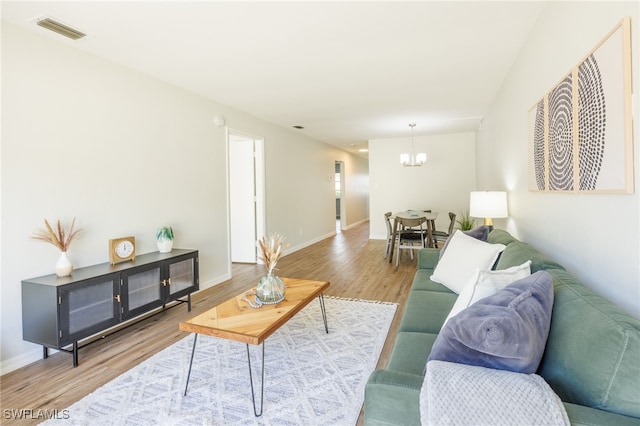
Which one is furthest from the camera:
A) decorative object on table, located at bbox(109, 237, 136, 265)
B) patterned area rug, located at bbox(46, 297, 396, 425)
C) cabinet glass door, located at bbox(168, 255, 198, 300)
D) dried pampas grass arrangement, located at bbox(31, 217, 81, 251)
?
cabinet glass door, located at bbox(168, 255, 198, 300)

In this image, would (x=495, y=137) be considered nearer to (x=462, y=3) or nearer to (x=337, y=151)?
(x=462, y=3)

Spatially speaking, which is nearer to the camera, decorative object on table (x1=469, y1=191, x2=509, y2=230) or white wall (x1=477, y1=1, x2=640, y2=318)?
white wall (x1=477, y1=1, x2=640, y2=318)

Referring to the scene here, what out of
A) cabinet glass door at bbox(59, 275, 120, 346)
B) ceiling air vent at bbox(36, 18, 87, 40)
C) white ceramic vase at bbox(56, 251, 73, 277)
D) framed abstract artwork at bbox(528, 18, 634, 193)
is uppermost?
ceiling air vent at bbox(36, 18, 87, 40)

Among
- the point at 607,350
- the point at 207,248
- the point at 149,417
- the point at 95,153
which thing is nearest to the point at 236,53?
the point at 95,153

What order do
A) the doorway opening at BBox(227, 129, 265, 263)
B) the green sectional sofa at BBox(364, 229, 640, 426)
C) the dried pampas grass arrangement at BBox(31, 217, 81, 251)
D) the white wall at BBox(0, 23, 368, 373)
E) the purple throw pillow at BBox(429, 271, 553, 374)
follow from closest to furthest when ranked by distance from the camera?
the green sectional sofa at BBox(364, 229, 640, 426) → the purple throw pillow at BBox(429, 271, 553, 374) → the white wall at BBox(0, 23, 368, 373) → the dried pampas grass arrangement at BBox(31, 217, 81, 251) → the doorway opening at BBox(227, 129, 265, 263)

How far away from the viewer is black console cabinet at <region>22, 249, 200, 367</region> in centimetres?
221

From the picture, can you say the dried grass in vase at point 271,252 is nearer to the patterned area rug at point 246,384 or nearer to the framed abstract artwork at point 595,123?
the patterned area rug at point 246,384

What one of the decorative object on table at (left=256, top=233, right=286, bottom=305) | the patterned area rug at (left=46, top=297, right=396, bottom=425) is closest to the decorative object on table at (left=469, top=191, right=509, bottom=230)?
the patterned area rug at (left=46, top=297, right=396, bottom=425)

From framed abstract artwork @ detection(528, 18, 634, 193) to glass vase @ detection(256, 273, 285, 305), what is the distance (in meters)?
1.84

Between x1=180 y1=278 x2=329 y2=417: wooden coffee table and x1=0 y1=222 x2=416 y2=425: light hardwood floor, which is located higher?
x1=180 y1=278 x2=329 y2=417: wooden coffee table

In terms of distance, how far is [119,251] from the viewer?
9.41 feet

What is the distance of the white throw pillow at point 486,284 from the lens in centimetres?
138

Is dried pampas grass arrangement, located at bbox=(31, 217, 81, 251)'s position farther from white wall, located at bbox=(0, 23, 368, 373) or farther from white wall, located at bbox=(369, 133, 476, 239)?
white wall, located at bbox=(369, 133, 476, 239)

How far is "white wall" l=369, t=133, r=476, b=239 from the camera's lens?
709 cm
